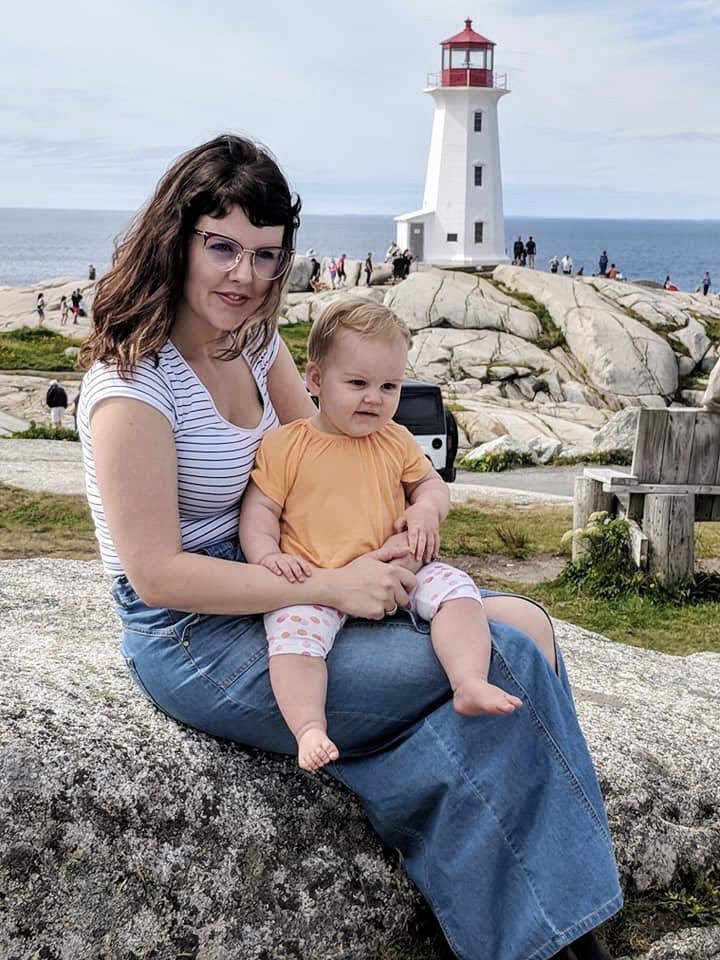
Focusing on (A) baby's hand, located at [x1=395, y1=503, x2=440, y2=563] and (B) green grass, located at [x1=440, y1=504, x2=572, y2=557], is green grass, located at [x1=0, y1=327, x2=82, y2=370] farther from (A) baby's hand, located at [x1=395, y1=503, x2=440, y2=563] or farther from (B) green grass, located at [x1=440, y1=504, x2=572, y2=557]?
(A) baby's hand, located at [x1=395, y1=503, x2=440, y2=563]

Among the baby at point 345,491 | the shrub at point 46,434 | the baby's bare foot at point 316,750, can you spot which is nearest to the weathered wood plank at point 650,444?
the baby at point 345,491

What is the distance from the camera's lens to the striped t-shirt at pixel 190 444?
120 inches

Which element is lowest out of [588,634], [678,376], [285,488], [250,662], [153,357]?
[678,376]

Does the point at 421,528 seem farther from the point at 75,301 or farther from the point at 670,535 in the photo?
the point at 75,301

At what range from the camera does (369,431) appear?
335cm

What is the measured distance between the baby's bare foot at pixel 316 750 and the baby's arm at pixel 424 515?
67 cm

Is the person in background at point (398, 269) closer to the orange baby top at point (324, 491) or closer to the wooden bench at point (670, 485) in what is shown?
the wooden bench at point (670, 485)

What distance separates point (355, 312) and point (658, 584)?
21.7ft

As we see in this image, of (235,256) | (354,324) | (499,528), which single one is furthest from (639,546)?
(235,256)

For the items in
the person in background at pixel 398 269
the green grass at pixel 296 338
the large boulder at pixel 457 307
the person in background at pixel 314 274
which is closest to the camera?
the green grass at pixel 296 338

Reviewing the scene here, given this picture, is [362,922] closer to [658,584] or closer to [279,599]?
[279,599]

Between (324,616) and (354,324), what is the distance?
33.5 inches

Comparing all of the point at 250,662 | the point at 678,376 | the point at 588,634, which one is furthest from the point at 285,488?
the point at 678,376

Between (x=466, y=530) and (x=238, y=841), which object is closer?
(x=238, y=841)
